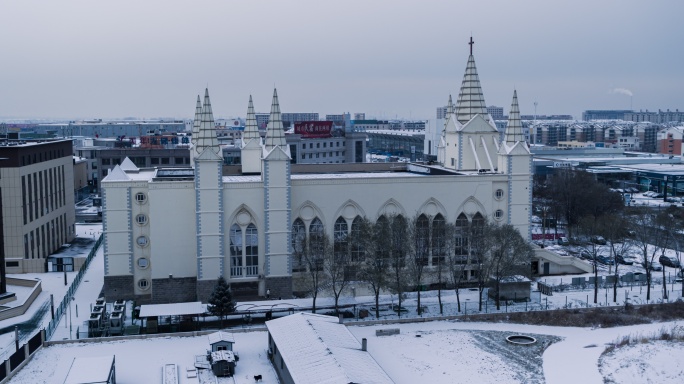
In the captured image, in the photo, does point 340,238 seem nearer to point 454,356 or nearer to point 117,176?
point 454,356

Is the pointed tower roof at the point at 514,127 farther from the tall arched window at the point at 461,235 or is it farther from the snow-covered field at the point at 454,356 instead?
the snow-covered field at the point at 454,356

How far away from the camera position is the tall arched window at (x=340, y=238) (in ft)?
128

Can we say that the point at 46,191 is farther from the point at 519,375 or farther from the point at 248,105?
the point at 519,375

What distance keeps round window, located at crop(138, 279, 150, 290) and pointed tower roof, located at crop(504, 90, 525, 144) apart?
79.3 feet

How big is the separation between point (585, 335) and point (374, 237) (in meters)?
11.8

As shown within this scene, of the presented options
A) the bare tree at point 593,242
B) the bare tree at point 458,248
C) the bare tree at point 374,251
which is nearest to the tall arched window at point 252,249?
the bare tree at point 374,251

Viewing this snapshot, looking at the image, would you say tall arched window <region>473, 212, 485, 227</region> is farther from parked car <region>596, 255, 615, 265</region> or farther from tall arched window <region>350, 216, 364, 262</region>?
parked car <region>596, 255, 615, 265</region>

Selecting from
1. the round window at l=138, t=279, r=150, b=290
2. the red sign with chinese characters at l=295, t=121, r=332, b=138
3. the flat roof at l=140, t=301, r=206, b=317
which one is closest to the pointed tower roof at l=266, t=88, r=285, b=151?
the flat roof at l=140, t=301, r=206, b=317

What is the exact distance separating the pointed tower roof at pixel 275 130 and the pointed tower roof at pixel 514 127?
15.1m

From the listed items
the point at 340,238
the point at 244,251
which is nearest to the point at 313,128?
the point at 340,238

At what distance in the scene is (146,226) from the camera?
137 ft

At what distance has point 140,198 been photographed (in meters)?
41.6

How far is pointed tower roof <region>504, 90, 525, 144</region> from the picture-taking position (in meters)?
46.2

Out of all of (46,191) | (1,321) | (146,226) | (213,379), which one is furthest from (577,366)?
(46,191)
